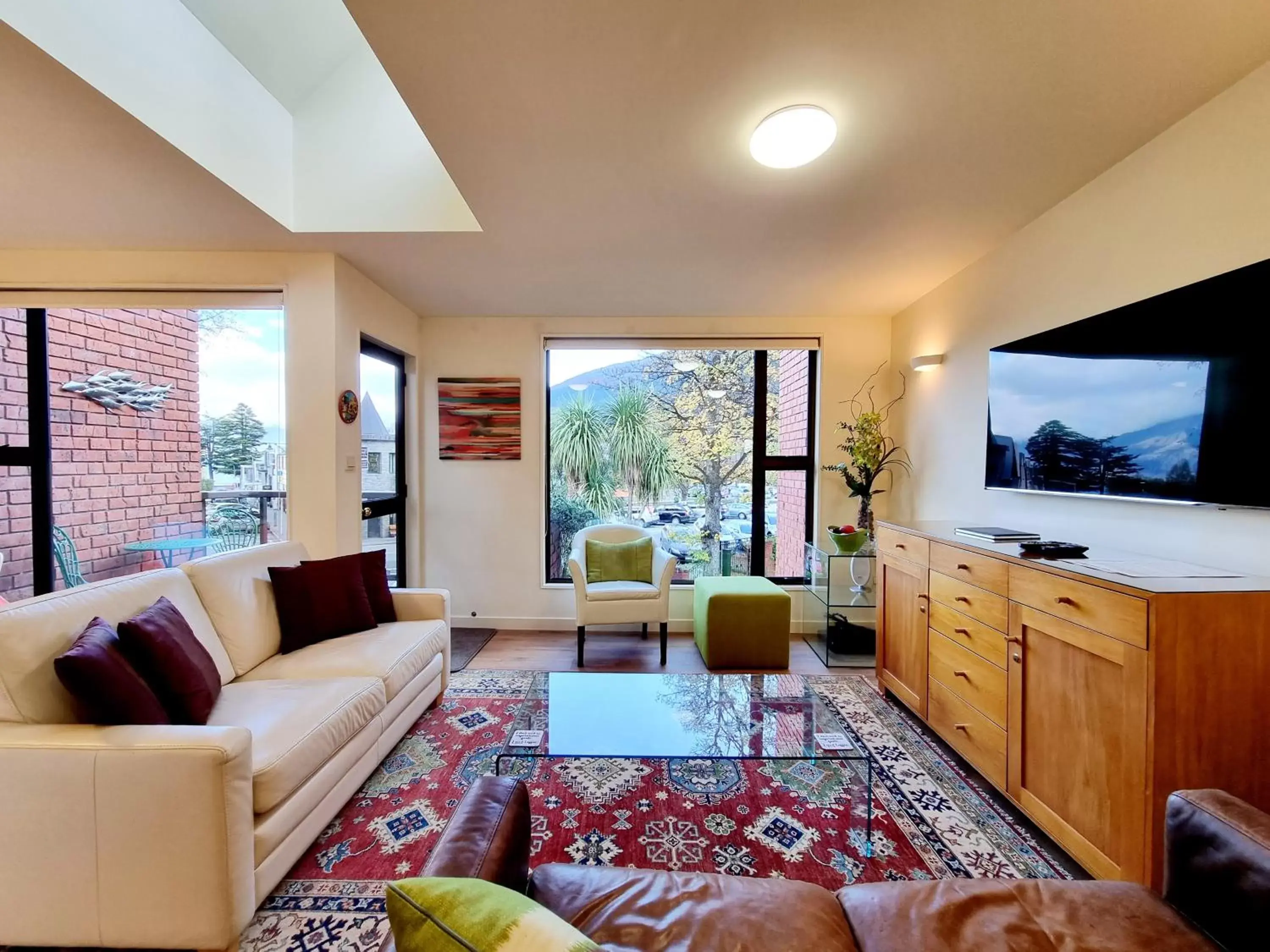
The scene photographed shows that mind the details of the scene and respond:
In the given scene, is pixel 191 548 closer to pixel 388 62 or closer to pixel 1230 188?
pixel 388 62

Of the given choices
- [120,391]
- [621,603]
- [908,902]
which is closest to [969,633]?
[908,902]

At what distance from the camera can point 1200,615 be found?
1.24 m

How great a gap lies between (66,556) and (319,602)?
2.09 meters

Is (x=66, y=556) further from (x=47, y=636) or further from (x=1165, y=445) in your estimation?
(x=1165, y=445)

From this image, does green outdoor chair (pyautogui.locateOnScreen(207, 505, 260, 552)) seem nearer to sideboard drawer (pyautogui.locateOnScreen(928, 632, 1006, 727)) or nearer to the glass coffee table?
the glass coffee table

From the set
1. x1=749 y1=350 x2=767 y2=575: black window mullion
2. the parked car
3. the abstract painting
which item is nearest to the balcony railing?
the abstract painting

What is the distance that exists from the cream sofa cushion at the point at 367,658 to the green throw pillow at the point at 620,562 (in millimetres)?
1303

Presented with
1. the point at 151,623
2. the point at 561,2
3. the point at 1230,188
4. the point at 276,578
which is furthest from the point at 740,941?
the point at 1230,188

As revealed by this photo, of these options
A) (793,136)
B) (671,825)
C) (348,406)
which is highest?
(793,136)

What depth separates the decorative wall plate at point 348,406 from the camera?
9.13 ft

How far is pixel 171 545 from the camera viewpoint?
9.57ft

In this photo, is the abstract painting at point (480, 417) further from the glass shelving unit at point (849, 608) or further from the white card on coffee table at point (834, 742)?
the white card on coffee table at point (834, 742)

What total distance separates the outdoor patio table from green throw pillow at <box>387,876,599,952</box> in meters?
3.30

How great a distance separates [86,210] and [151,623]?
2.17 m
